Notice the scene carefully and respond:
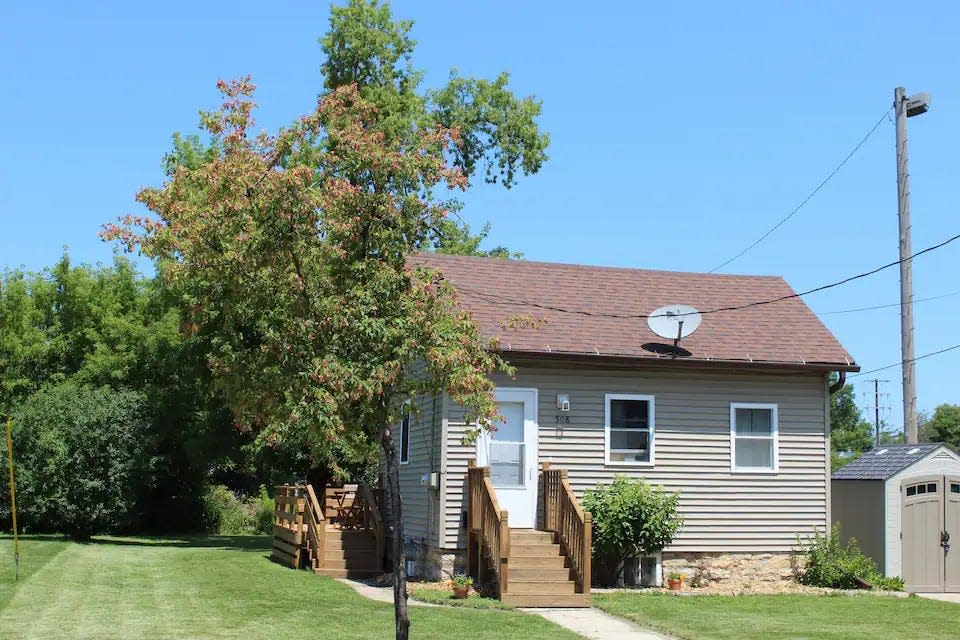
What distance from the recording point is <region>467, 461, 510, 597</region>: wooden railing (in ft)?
53.1

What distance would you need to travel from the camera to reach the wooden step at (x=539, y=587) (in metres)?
16.2

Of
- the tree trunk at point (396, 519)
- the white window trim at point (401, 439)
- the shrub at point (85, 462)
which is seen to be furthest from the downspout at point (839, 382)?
the shrub at point (85, 462)

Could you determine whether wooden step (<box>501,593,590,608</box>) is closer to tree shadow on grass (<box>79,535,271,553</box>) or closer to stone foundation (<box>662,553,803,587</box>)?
stone foundation (<box>662,553,803,587</box>)

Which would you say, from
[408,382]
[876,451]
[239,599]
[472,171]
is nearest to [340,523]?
[239,599]

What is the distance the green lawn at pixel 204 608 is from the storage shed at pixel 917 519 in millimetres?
7592

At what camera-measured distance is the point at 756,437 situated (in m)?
19.7

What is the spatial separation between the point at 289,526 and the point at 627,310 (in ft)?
24.7

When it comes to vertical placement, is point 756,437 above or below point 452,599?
above

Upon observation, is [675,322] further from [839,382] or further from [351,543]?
[351,543]

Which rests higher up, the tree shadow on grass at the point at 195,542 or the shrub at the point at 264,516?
the shrub at the point at 264,516

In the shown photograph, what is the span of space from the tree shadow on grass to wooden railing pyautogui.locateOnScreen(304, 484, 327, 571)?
6.12 m

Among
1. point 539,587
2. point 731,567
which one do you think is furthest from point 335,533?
point 731,567

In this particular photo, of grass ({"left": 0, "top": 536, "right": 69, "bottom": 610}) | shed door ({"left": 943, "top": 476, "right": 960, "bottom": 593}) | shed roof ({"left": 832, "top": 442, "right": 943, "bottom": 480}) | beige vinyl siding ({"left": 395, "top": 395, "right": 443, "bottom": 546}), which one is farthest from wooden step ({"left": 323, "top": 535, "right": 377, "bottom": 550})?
shed door ({"left": 943, "top": 476, "right": 960, "bottom": 593})

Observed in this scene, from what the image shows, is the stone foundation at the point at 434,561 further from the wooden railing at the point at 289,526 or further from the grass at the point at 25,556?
the grass at the point at 25,556
